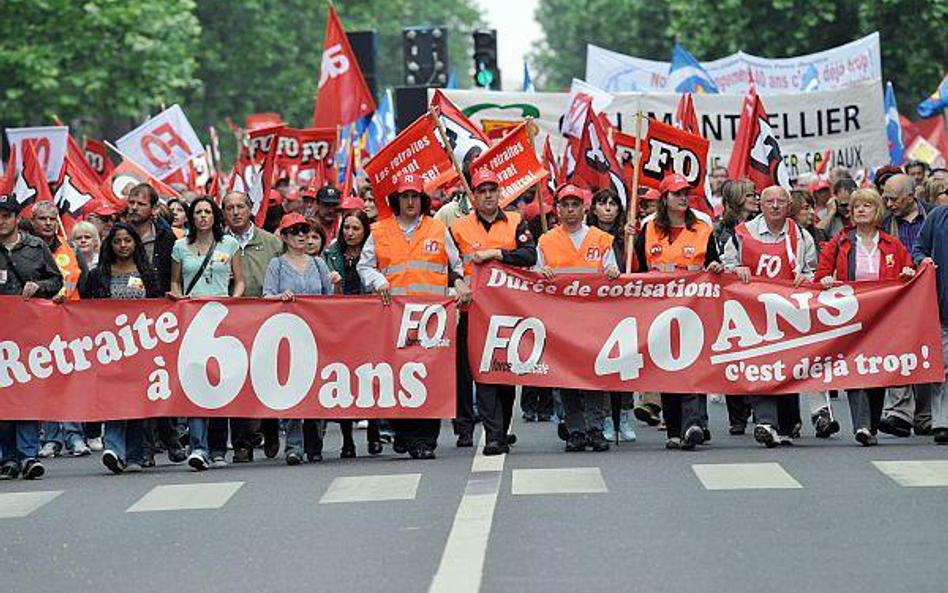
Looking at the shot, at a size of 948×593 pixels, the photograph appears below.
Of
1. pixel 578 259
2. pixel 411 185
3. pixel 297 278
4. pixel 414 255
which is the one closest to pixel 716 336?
pixel 578 259

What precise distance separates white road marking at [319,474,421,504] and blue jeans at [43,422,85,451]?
401cm

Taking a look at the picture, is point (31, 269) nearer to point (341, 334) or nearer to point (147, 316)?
point (147, 316)

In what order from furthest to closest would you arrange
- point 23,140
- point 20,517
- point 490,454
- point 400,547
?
point 23,140, point 490,454, point 20,517, point 400,547

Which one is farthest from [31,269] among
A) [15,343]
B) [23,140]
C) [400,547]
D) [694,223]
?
[23,140]

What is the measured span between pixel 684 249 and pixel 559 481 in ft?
9.47

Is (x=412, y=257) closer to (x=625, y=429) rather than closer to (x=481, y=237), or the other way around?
(x=481, y=237)

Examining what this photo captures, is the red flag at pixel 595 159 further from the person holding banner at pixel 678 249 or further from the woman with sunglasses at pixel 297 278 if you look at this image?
the woman with sunglasses at pixel 297 278

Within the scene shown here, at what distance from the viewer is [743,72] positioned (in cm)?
3247

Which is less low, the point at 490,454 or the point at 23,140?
the point at 23,140

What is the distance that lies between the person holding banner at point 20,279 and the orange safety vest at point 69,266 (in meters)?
1.80

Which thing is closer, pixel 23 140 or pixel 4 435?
pixel 4 435

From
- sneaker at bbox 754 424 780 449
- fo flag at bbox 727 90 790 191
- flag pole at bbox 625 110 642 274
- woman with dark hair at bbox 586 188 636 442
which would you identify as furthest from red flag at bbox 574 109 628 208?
sneaker at bbox 754 424 780 449

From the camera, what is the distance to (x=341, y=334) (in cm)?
1642

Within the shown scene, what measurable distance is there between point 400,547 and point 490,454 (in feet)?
14.5
